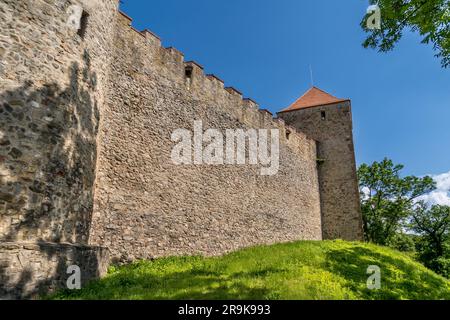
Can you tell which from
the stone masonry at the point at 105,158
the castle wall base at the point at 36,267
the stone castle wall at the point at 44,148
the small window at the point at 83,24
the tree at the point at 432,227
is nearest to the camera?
the castle wall base at the point at 36,267

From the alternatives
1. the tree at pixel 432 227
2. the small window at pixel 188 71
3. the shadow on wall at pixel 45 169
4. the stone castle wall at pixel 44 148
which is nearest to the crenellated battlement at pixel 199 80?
the small window at pixel 188 71

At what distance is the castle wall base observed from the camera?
5.45 meters

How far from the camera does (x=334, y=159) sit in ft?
71.8

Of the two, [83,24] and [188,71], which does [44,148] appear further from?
[188,71]

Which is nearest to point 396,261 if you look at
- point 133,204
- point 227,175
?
point 227,175

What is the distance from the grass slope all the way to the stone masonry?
700 mm

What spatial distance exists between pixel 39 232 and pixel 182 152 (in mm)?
6129

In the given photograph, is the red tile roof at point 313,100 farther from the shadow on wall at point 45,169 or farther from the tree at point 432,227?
the shadow on wall at point 45,169

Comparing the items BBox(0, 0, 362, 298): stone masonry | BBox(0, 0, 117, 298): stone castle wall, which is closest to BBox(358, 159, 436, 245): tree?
BBox(0, 0, 362, 298): stone masonry

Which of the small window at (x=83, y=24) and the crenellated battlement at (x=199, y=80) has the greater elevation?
the crenellated battlement at (x=199, y=80)

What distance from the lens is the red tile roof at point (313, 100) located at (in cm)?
2332

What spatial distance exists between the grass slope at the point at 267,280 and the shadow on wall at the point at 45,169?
3.59 ft

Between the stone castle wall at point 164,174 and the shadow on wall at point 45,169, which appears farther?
the stone castle wall at point 164,174

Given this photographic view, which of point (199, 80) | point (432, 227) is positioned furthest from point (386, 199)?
point (199, 80)
